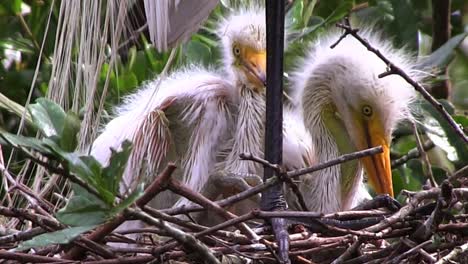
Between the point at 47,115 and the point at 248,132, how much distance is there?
686mm

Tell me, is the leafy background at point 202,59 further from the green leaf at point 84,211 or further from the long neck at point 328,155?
the green leaf at point 84,211

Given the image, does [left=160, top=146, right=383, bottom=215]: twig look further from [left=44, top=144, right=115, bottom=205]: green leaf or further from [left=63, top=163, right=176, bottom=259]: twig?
[left=44, top=144, right=115, bottom=205]: green leaf

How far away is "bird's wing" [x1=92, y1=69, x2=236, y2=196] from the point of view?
2.30 meters

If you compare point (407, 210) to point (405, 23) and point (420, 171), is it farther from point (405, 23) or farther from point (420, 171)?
point (405, 23)

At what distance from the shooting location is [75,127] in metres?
1.66

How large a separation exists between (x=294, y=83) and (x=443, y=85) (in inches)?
19.9

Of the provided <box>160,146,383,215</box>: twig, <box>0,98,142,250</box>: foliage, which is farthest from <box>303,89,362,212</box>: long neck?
<box>0,98,142,250</box>: foliage

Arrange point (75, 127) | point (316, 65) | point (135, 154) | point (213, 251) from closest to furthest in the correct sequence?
point (75, 127), point (213, 251), point (135, 154), point (316, 65)

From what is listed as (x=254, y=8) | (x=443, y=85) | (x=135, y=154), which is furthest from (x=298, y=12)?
(x=135, y=154)

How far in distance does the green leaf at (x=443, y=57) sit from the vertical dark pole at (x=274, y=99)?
1.29 ft

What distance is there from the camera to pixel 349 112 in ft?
8.07

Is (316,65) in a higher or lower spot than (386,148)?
higher

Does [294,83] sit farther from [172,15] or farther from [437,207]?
[437,207]

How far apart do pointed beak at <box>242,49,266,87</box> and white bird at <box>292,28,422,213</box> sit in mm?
119
